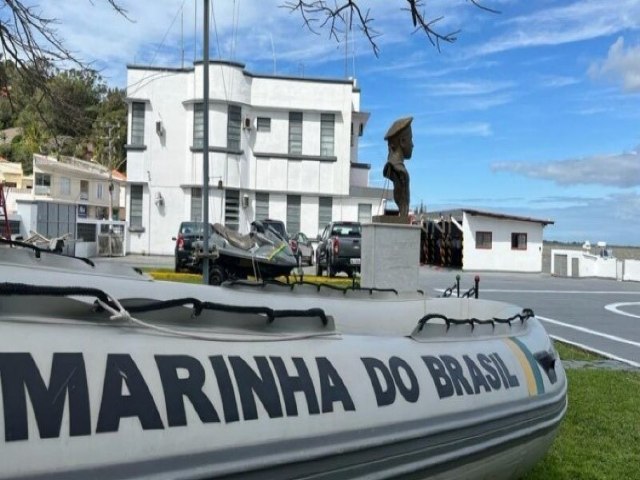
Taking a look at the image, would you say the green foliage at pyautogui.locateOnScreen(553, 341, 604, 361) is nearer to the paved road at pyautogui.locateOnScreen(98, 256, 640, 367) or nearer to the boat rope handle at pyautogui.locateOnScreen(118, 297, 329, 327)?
the paved road at pyautogui.locateOnScreen(98, 256, 640, 367)

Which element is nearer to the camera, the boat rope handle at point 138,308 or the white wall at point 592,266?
the boat rope handle at point 138,308

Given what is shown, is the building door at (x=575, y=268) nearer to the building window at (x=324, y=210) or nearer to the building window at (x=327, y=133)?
the building window at (x=324, y=210)

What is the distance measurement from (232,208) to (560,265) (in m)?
15.0

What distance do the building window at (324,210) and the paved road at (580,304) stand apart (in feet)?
17.1

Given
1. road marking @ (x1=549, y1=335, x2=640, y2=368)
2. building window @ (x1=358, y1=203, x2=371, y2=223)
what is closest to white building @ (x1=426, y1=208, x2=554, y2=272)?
building window @ (x1=358, y1=203, x2=371, y2=223)

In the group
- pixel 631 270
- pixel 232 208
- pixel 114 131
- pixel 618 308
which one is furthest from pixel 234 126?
pixel 114 131

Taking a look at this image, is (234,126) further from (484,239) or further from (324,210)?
(484,239)

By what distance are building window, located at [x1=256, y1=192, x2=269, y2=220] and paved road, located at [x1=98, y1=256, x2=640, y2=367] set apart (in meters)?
4.44

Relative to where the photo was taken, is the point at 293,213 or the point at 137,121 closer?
the point at 137,121

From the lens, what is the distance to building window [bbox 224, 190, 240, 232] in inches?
1163

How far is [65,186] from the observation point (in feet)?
173

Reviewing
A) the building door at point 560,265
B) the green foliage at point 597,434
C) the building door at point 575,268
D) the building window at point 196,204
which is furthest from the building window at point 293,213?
the green foliage at point 597,434

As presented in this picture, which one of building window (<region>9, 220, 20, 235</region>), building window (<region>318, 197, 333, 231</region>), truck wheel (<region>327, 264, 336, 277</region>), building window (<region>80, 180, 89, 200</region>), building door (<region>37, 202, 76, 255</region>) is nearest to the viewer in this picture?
truck wheel (<region>327, 264, 336, 277</region>)

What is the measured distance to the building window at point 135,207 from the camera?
2973 centimetres
